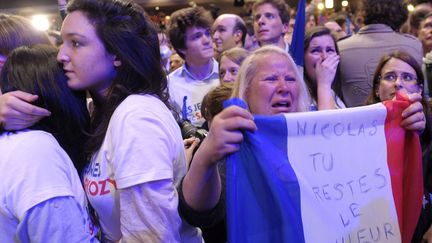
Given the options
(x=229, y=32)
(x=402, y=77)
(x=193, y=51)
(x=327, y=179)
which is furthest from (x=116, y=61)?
(x=229, y=32)

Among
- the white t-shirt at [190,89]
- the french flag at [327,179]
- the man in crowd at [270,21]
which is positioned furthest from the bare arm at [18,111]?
the man in crowd at [270,21]

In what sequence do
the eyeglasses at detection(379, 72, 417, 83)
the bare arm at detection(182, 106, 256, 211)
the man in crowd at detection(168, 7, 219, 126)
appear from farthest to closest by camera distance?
the man in crowd at detection(168, 7, 219, 126) < the eyeglasses at detection(379, 72, 417, 83) < the bare arm at detection(182, 106, 256, 211)

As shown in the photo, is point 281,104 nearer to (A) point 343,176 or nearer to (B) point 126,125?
(A) point 343,176

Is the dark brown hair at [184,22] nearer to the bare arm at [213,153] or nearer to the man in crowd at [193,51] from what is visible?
the man in crowd at [193,51]

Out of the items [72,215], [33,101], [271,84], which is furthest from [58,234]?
[271,84]

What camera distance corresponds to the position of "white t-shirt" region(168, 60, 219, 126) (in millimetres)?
3100

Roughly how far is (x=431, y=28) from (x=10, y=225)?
3484 mm

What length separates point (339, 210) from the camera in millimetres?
1395

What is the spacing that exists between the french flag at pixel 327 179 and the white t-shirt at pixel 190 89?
5.19 feet

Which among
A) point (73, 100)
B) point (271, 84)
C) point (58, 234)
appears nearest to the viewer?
point (58, 234)

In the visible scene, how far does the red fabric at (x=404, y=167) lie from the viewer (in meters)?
1.57

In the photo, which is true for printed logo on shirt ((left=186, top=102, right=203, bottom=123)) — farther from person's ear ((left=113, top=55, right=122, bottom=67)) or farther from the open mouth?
person's ear ((left=113, top=55, right=122, bottom=67))

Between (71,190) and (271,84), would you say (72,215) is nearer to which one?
(71,190)

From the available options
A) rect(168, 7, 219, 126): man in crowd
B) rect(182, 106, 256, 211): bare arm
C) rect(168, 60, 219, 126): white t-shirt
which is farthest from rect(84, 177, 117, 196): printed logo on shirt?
rect(168, 7, 219, 126): man in crowd
